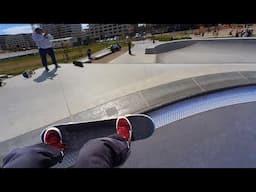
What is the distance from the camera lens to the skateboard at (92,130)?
219 centimetres

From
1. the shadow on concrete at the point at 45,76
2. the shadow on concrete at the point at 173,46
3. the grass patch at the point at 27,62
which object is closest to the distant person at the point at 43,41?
the shadow on concrete at the point at 45,76

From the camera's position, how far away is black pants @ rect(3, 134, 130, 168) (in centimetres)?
133

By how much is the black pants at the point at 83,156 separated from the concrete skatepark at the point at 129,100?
610 mm

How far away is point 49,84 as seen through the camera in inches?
171

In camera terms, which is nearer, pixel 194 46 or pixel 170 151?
pixel 170 151

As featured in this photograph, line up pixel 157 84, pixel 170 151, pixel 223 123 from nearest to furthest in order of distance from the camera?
pixel 170 151 < pixel 223 123 < pixel 157 84

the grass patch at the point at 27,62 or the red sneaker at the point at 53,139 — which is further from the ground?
the red sneaker at the point at 53,139

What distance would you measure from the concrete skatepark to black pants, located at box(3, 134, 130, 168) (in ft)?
2.00

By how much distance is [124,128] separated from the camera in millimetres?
2080

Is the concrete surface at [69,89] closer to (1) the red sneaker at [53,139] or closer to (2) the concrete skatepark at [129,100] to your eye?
(2) the concrete skatepark at [129,100]
